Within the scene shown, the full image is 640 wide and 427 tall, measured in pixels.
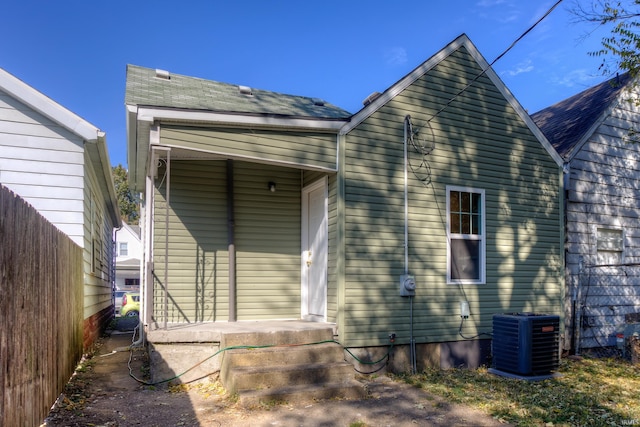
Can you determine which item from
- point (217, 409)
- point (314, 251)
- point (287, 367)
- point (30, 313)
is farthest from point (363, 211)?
point (30, 313)

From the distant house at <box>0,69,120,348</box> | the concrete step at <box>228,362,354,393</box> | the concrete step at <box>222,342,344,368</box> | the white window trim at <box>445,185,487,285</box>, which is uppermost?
the distant house at <box>0,69,120,348</box>

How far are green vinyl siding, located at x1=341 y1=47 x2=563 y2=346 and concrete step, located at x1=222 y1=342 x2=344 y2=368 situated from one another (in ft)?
1.41

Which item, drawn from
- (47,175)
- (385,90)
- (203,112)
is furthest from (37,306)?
(385,90)

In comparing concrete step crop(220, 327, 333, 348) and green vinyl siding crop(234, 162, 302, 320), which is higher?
green vinyl siding crop(234, 162, 302, 320)

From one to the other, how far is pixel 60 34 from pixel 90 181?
751 inches

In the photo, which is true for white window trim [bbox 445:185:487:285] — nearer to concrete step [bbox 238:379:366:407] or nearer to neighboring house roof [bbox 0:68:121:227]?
concrete step [bbox 238:379:366:407]

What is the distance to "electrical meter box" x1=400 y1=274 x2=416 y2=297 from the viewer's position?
6.90 m

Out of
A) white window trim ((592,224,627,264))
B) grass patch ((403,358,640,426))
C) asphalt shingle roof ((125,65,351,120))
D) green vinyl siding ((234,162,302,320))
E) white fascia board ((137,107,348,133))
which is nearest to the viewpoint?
grass patch ((403,358,640,426))

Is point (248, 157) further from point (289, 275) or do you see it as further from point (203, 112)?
point (289, 275)

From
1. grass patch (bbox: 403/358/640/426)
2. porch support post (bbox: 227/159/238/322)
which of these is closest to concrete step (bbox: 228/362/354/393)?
grass patch (bbox: 403/358/640/426)

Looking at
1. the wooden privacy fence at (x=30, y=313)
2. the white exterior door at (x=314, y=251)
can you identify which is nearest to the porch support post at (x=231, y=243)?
the white exterior door at (x=314, y=251)

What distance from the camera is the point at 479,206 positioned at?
782 cm

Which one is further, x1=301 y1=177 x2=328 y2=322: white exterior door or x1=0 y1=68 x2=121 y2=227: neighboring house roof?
x1=301 y1=177 x2=328 y2=322: white exterior door

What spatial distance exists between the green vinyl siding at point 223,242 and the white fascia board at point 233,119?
60.7 inches
